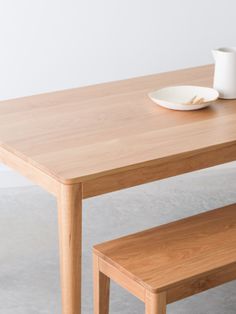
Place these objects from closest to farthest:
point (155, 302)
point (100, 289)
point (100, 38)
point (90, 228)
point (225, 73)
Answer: point (155, 302), point (100, 289), point (225, 73), point (90, 228), point (100, 38)

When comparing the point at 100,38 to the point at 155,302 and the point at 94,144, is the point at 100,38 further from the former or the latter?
the point at 155,302

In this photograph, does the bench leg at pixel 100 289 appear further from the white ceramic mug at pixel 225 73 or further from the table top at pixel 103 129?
the white ceramic mug at pixel 225 73

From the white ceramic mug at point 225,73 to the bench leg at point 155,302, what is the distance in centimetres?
105

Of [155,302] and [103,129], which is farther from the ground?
[103,129]

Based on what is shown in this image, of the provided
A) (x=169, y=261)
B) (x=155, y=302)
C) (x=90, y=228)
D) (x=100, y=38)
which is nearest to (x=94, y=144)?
(x=169, y=261)

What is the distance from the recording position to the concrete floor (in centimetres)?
302

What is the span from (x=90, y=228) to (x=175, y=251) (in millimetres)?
1301

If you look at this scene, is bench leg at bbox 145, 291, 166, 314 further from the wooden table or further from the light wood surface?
the wooden table

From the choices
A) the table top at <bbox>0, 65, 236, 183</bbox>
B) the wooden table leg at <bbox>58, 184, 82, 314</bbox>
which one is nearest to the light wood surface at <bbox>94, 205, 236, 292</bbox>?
the wooden table leg at <bbox>58, 184, 82, 314</bbox>

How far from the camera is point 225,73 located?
3.02m

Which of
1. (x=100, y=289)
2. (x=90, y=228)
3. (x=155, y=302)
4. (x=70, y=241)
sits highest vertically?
(x=70, y=241)

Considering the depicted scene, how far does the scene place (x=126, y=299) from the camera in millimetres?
3041

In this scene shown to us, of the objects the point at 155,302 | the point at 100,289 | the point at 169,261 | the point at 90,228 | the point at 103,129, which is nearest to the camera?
the point at 155,302

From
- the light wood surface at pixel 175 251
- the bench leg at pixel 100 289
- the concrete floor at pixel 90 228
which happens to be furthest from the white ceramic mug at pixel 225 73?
the bench leg at pixel 100 289
